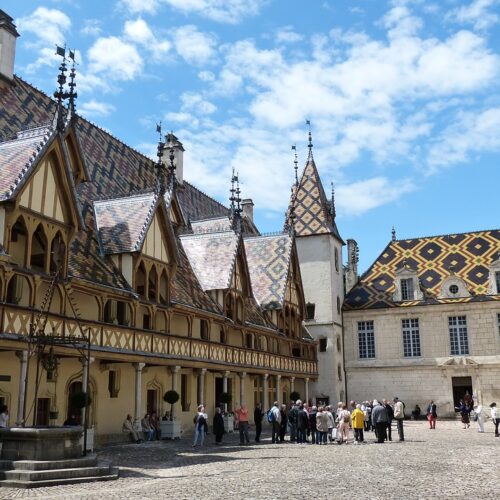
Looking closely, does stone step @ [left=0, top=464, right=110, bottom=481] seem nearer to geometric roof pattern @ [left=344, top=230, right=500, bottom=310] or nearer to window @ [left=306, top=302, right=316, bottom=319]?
window @ [left=306, top=302, right=316, bottom=319]

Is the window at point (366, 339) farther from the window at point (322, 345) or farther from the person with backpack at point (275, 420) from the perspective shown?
the person with backpack at point (275, 420)

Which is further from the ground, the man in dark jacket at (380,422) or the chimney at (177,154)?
the chimney at (177,154)

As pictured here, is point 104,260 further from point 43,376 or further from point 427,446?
point 427,446

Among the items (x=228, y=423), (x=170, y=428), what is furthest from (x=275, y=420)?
(x=228, y=423)

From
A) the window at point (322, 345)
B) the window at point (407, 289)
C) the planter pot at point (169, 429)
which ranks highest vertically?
the window at point (407, 289)

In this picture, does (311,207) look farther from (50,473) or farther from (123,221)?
(50,473)

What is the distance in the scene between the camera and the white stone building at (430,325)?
37438mm

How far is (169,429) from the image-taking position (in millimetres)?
21859

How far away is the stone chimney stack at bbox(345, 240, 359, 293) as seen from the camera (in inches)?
1813

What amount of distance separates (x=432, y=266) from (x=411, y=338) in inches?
197

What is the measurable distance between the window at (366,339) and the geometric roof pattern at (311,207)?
615 centimetres

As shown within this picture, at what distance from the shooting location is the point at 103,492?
9617mm

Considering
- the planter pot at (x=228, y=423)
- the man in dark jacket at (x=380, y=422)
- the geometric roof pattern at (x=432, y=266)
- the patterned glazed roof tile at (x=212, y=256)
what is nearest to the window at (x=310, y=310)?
the geometric roof pattern at (x=432, y=266)

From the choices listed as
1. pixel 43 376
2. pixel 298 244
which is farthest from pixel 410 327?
pixel 43 376
